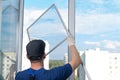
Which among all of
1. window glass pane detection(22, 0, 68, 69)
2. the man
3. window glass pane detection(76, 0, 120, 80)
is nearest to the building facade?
window glass pane detection(76, 0, 120, 80)

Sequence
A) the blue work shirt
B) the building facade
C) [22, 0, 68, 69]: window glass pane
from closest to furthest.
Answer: the blue work shirt
the building facade
[22, 0, 68, 69]: window glass pane

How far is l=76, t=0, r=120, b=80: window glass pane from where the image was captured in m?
2.53

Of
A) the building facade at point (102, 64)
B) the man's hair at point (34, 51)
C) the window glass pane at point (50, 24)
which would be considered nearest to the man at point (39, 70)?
the man's hair at point (34, 51)

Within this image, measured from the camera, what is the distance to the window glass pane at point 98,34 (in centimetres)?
253

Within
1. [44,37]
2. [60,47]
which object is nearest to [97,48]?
[60,47]

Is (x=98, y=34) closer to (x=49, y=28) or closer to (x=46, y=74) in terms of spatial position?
(x=49, y=28)

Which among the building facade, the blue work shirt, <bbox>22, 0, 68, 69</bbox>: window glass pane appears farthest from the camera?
<bbox>22, 0, 68, 69</bbox>: window glass pane

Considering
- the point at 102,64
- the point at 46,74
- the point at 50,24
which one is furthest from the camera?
the point at 50,24

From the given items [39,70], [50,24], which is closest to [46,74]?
[39,70]

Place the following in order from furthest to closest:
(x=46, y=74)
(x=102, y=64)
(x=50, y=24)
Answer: (x=50, y=24)
(x=102, y=64)
(x=46, y=74)

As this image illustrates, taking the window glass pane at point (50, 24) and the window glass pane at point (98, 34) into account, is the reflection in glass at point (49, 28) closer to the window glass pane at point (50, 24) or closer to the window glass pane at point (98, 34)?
the window glass pane at point (50, 24)

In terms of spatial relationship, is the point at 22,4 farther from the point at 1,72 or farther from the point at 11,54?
the point at 1,72

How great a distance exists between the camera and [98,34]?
2.62m

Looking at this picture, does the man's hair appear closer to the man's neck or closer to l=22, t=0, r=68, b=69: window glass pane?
the man's neck
